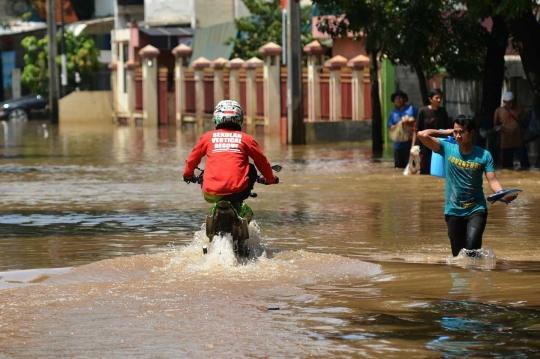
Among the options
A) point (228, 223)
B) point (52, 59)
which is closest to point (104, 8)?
point (52, 59)

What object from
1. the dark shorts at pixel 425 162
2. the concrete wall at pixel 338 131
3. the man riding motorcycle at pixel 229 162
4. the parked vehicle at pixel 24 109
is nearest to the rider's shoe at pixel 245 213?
the man riding motorcycle at pixel 229 162

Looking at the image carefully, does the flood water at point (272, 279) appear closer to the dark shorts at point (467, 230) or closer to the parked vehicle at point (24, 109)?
the dark shorts at point (467, 230)

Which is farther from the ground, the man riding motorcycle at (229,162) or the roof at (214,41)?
the roof at (214,41)

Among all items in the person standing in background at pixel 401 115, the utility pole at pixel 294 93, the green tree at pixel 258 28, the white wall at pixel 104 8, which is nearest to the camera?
the person standing in background at pixel 401 115

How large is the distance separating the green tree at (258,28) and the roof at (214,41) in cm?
47

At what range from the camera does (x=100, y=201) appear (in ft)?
61.4

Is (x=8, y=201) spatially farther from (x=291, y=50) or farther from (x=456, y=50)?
(x=291, y=50)

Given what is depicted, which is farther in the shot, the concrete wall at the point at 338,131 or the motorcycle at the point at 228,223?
the concrete wall at the point at 338,131

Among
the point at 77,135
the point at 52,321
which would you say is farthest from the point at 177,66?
the point at 52,321

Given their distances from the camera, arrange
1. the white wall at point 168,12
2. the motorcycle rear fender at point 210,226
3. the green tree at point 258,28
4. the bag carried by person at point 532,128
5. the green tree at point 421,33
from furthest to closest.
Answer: the white wall at point 168,12 < the green tree at point 258,28 < the green tree at point 421,33 < the bag carried by person at point 532,128 < the motorcycle rear fender at point 210,226

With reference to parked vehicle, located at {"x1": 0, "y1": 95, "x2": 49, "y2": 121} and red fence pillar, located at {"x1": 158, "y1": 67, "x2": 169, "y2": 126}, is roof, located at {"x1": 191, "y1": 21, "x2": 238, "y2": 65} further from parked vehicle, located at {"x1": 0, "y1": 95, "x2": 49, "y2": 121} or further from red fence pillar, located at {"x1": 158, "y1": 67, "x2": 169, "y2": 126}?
parked vehicle, located at {"x1": 0, "y1": 95, "x2": 49, "y2": 121}

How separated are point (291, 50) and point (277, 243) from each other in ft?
62.5

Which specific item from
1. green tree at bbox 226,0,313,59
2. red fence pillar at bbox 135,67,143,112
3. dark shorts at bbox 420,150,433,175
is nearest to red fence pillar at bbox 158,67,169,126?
red fence pillar at bbox 135,67,143,112

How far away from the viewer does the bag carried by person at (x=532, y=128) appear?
909 inches
